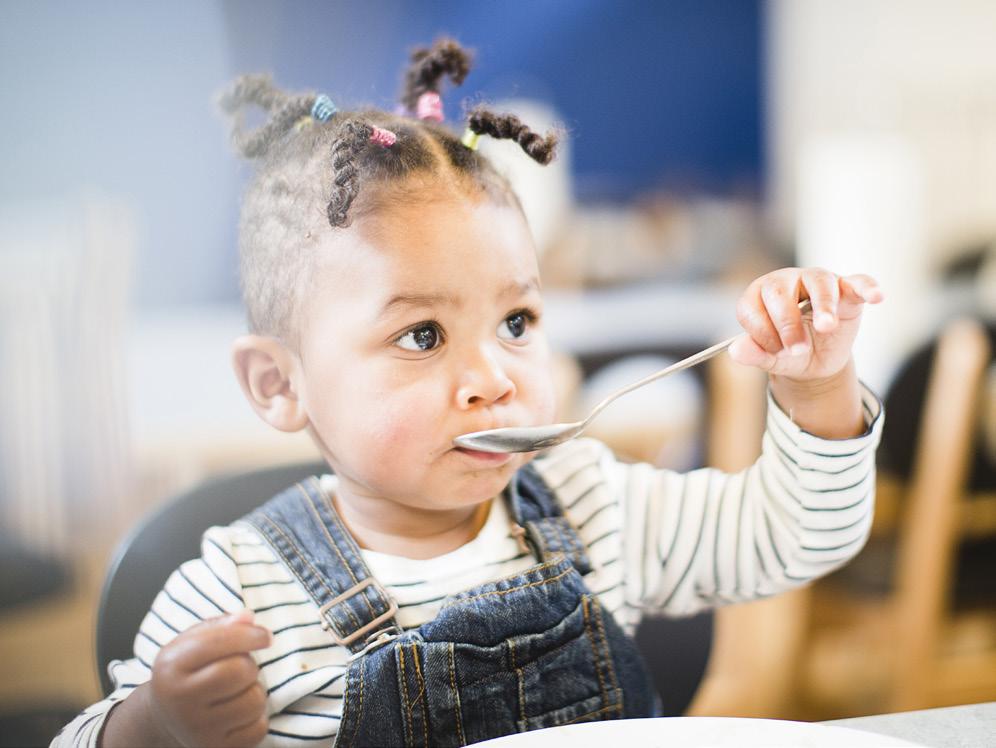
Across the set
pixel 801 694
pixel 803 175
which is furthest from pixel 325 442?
pixel 803 175

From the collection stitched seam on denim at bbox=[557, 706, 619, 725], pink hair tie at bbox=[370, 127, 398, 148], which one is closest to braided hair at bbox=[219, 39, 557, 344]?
pink hair tie at bbox=[370, 127, 398, 148]

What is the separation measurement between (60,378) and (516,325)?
318 mm

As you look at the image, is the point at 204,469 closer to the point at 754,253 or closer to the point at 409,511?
the point at 409,511

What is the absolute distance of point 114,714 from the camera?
1.40 feet

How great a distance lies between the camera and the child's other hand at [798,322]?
439 mm

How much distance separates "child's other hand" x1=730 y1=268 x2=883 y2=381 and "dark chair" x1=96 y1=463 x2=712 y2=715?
23cm

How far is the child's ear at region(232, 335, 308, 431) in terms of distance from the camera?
1.56 ft

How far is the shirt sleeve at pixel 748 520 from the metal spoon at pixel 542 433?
0.27 feet

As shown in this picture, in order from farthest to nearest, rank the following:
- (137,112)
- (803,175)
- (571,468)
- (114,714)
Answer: (803,175)
(137,112)
(571,468)
(114,714)

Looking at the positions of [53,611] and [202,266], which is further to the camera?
[202,266]

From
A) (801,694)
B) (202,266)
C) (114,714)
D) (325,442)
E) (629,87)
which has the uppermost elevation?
(629,87)

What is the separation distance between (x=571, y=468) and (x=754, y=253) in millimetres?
2743

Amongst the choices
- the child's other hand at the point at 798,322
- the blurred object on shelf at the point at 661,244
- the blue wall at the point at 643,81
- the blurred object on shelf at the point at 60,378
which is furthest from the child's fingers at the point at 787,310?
the blue wall at the point at 643,81

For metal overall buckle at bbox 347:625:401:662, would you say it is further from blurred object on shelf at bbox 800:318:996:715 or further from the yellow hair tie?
blurred object on shelf at bbox 800:318:996:715
